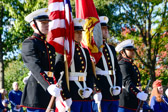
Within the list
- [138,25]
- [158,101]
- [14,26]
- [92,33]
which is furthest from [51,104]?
[138,25]

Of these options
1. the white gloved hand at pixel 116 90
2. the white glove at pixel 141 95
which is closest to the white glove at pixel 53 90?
the white gloved hand at pixel 116 90

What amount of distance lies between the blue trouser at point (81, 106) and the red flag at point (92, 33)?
3.18 ft

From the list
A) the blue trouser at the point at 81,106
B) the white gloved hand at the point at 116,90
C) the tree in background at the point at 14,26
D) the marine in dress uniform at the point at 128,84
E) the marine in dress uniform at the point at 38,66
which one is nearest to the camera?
the marine in dress uniform at the point at 38,66

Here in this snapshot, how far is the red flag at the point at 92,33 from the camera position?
242 inches

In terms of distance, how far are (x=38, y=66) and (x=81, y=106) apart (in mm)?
1196

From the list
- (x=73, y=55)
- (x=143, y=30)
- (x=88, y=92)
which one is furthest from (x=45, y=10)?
(x=143, y=30)

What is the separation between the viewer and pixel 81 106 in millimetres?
5250

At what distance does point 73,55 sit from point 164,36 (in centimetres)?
1205

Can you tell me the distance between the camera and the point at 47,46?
15.6 feet

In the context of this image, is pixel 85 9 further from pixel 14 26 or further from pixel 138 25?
pixel 138 25

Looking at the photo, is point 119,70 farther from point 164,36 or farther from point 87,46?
point 164,36

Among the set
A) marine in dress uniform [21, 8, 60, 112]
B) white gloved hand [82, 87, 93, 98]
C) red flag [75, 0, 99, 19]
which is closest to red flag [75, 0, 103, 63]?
red flag [75, 0, 99, 19]

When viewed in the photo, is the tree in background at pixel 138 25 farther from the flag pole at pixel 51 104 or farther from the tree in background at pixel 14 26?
the flag pole at pixel 51 104

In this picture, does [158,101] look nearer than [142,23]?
Yes
